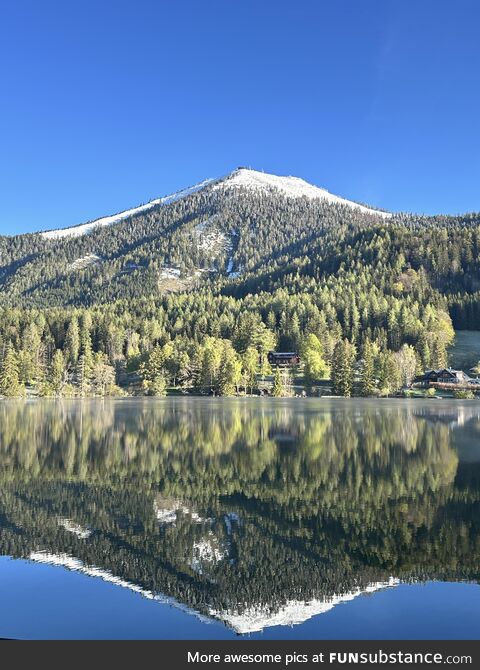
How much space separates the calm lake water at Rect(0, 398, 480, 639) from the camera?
1590 centimetres

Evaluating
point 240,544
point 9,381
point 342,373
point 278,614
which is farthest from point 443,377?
point 278,614

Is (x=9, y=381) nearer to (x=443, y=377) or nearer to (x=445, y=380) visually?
(x=443, y=377)

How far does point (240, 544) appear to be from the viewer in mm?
22266

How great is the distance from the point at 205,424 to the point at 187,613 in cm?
5450

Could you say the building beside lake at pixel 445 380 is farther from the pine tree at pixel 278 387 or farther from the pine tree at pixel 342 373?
the pine tree at pixel 278 387

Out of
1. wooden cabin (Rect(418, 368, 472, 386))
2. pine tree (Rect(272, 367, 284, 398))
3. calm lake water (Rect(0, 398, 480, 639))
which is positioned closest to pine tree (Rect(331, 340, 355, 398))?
pine tree (Rect(272, 367, 284, 398))

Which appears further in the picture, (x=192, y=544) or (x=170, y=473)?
(x=170, y=473)

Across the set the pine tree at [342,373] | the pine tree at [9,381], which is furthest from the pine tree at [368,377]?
the pine tree at [9,381]

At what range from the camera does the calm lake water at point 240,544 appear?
15898mm

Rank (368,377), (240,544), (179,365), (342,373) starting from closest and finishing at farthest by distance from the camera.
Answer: (240,544), (342,373), (368,377), (179,365)

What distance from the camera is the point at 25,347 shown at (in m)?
181

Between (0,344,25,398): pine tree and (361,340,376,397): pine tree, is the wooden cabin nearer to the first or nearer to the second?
(361,340,376,397): pine tree
